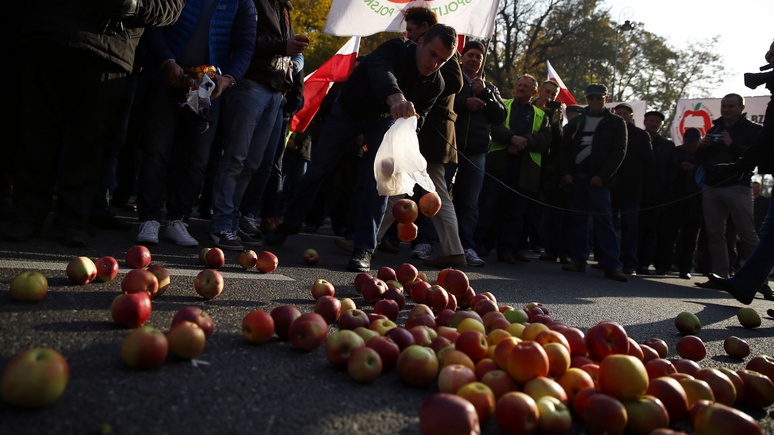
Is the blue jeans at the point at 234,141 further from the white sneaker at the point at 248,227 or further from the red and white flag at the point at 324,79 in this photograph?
the red and white flag at the point at 324,79

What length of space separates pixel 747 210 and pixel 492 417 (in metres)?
7.18

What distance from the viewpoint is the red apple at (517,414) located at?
1754mm

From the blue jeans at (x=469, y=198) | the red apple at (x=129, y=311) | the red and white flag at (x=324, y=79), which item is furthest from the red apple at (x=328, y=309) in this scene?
the red and white flag at (x=324, y=79)

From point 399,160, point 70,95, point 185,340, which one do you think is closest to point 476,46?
point 399,160

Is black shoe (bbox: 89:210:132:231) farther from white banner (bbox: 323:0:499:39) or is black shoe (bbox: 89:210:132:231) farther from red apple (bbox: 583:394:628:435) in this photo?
red apple (bbox: 583:394:628:435)

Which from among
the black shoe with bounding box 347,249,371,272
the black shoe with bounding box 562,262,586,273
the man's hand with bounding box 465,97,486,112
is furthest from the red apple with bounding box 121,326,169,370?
the black shoe with bounding box 562,262,586,273

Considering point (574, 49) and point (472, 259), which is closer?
point (472, 259)

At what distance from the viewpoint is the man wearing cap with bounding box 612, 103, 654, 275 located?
849cm

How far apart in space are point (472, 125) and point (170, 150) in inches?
134

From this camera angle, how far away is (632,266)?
28.6 ft

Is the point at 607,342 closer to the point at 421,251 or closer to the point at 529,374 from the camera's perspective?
the point at 529,374

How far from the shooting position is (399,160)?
4.56 m

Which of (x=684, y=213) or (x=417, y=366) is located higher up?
(x=684, y=213)

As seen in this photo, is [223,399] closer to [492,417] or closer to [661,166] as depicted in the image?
[492,417]
